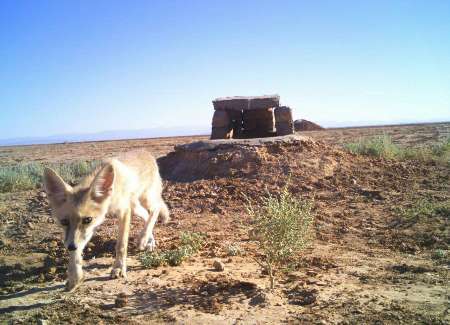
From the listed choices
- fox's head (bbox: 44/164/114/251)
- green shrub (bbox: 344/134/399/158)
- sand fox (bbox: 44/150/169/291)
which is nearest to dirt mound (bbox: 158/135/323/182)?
green shrub (bbox: 344/134/399/158)

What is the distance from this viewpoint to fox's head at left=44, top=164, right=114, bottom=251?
4113 millimetres

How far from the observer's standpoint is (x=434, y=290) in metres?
4.20

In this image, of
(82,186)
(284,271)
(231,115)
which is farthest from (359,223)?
(231,115)

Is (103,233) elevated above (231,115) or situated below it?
below

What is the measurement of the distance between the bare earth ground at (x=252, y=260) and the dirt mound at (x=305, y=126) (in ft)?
89.0

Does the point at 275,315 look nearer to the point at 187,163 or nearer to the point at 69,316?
the point at 69,316

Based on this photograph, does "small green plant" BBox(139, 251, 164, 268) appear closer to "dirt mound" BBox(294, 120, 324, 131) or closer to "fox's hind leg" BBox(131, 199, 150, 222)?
"fox's hind leg" BBox(131, 199, 150, 222)

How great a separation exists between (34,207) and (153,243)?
392cm

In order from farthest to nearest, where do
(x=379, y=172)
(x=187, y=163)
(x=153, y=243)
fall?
(x=187, y=163), (x=379, y=172), (x=153, y=243)

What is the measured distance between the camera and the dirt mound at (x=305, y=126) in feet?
123

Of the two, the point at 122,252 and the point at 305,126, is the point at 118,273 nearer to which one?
the point at 122,252

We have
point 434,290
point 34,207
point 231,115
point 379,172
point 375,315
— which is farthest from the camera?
point 231,115

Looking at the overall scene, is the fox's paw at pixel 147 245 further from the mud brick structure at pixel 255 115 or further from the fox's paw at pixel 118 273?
the mud brick structure at pixel 255 115

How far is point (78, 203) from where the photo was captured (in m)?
4.20
